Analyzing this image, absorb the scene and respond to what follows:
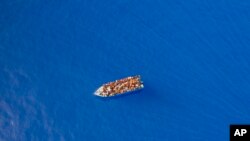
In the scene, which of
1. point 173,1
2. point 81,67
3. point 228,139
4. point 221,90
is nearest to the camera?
point 228,139

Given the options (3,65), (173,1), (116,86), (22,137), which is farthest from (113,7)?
(22,137)

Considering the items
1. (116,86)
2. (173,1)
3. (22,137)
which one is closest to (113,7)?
(173,1)

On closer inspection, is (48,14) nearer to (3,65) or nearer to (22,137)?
(3,65)

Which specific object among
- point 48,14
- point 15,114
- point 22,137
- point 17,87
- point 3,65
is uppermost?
point 48,14

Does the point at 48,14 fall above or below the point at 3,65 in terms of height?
above

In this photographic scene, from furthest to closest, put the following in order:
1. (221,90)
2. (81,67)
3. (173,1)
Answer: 1. (173,1)
2. (81,67)
3. (221,90)

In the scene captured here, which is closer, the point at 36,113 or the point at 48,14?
the point at 36,113
